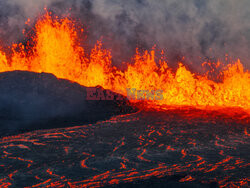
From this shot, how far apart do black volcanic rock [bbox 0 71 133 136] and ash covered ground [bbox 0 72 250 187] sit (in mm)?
1104

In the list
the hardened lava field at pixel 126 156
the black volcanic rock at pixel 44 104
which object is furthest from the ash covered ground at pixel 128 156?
the black volcanic rock at pixel 44 104

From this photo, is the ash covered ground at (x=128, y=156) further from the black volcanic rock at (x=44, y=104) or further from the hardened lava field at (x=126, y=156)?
the black volcanic rock at (x=44, y=104)

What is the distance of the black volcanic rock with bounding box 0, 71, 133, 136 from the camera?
42.7 feet

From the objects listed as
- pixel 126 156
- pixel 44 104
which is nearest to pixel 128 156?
pixel 126 156

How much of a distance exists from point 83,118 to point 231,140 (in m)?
7.86

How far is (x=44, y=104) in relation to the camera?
621 inches

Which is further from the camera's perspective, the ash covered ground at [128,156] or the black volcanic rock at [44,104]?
the black volcanic rock at [44,104]

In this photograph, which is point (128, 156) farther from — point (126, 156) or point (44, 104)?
point (44, 104)

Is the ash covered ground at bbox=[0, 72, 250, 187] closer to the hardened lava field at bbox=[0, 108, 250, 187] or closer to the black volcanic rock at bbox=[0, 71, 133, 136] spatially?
the hardened lava field at bbox=[0, 108, 250, 187]

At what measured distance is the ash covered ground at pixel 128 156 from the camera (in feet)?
A: 18.2

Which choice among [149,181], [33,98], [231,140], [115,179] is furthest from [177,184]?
[33,98]

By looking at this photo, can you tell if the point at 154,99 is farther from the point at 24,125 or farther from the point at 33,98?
the point at 24,125

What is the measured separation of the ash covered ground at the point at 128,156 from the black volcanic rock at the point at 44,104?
1104 mm

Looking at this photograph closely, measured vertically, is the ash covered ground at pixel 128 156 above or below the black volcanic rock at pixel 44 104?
below
